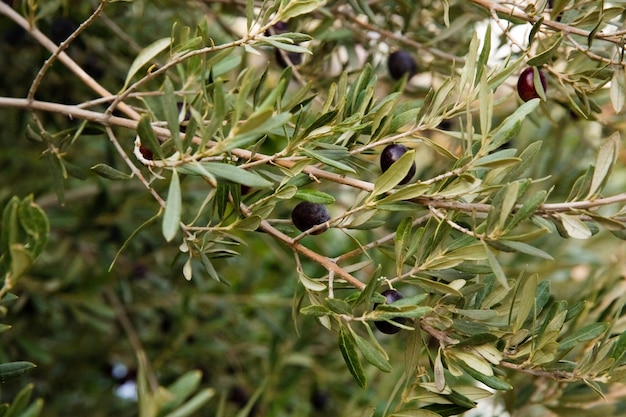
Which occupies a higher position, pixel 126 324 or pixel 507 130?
pixel 507 130

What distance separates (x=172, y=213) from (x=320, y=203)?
164 mm

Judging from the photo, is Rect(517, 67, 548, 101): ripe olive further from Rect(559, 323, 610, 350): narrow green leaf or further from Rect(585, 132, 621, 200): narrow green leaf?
Rect(559, 323, 610, 350): narrow green leaf

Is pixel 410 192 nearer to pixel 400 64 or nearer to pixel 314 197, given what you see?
pixel 314 197

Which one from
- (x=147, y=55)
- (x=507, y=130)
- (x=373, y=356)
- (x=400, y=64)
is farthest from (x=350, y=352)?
(x=400, y=64)

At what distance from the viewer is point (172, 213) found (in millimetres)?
556

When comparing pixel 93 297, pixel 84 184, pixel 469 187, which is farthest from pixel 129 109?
pixel 84 184

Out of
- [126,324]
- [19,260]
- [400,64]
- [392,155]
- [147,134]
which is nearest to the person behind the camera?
[19,260]

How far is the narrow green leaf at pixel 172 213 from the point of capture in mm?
538

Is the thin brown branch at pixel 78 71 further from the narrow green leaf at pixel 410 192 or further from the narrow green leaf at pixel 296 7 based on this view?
the narrow green leaf at pixel 410 192

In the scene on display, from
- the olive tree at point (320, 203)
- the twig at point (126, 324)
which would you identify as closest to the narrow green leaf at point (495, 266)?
the olive tree at point (320, 203)

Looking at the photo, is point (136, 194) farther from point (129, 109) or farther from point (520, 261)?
point (520, 261)

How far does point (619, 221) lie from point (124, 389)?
1267mm

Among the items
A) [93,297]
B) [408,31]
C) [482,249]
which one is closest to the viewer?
[482,249]

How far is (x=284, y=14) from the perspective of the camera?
69 centimetres
